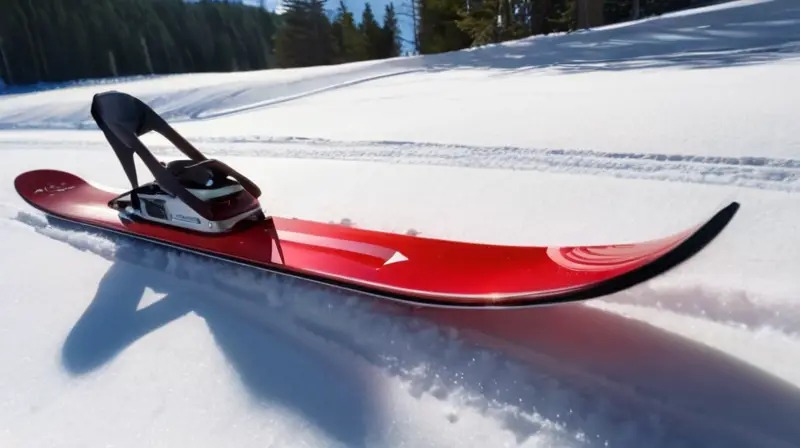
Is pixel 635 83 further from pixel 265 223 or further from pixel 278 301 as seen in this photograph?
pixel 278 301

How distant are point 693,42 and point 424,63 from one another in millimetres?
6139

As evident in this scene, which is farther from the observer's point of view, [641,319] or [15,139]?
[15,139]

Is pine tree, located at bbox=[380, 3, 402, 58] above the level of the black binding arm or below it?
above

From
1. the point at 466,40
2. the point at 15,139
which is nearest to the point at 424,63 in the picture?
the point at 15,139

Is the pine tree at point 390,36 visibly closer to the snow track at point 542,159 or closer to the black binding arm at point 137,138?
the snow track at point 542,159

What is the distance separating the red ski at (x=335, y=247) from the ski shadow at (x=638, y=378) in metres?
0.21

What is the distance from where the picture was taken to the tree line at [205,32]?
22500 mm

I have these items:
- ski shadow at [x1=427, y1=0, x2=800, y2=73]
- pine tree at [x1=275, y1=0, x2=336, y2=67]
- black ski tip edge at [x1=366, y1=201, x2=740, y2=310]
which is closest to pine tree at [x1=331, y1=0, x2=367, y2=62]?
pine tree at [x1=275, y1=0, x2=336, y2=67]

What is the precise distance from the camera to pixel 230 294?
2549 mm

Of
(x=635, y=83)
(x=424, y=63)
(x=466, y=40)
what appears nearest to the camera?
(x=635, y=83)

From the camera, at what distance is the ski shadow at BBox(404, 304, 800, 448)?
1476 millimetres

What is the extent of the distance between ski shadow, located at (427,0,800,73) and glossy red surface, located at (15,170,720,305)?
7055mm

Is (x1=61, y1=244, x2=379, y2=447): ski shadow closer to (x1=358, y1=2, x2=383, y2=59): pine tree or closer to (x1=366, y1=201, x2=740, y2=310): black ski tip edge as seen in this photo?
(x1=366, y1=201, x2=740, y2=310): black ski tip edge

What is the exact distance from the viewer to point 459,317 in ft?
6.93
